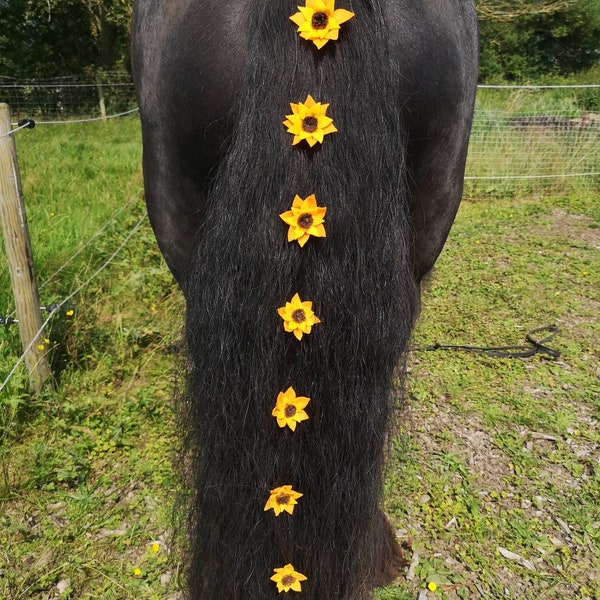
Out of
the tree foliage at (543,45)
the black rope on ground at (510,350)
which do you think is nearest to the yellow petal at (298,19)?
the black rope on ground at (510,350)

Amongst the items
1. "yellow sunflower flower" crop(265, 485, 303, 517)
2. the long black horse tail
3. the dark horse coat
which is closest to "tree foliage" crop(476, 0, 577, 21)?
the dark horse coat

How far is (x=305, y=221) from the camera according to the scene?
938 mm

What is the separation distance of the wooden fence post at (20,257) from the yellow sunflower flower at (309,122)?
68.4 inches

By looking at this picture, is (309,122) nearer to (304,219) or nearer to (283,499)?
A: (304,219)

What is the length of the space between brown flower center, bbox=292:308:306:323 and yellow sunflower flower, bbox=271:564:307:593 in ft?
2.18

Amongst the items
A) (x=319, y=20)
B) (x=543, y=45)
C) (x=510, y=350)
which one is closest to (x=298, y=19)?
(x=319, y=20)

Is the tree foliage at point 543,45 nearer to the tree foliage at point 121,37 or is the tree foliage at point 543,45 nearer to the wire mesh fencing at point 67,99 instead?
the tree foliage at point 121,37

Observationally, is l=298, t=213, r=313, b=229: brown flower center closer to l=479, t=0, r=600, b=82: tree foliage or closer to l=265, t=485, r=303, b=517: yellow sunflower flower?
l=265, t=485, r=303, b=517: yellow sunflower flower

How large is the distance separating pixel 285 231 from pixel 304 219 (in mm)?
45

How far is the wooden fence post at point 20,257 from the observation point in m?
2.12

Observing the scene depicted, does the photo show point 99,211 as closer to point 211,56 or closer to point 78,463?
point 78,463

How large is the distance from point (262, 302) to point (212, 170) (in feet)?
1.09

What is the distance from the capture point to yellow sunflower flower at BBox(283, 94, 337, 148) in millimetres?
881

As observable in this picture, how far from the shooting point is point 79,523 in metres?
1.94
